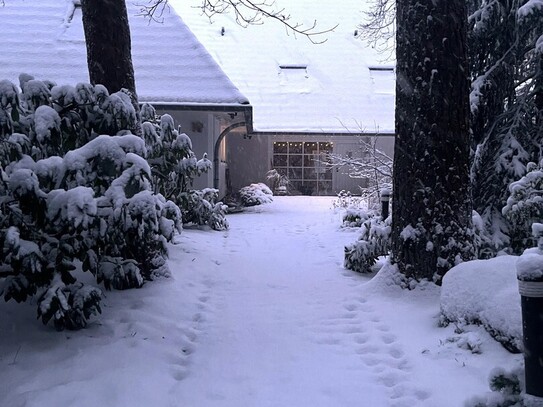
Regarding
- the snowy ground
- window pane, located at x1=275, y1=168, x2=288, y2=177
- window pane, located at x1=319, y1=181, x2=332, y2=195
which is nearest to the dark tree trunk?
the snowy ground

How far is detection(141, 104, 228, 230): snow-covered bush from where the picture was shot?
659cm

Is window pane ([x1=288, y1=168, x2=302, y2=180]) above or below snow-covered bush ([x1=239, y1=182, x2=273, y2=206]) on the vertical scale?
above

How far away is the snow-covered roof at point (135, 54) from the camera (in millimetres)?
12664

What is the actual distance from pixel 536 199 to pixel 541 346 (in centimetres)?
217

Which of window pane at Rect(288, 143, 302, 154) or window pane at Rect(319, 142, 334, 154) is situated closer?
window pane at Rect(319, 142, 334, 154)

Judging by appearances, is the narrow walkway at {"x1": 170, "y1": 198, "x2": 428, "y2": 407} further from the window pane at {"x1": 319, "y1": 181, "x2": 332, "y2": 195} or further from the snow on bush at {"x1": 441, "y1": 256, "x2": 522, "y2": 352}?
the window pane at {"x1": 319, "y1": 181, "x2": 332, "y2": 195}

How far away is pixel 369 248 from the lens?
6.36m

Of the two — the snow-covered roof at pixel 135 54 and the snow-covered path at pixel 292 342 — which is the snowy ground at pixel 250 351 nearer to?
the snow-covered path at pixel 292 342

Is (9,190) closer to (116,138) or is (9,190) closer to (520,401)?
(116,138)

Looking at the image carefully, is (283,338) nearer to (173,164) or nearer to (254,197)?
(173,164)

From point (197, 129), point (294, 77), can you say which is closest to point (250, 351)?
point (197, 129)

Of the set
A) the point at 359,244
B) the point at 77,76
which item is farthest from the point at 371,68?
the point at 359,244

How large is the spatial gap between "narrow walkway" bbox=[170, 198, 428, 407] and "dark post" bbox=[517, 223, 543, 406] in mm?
678

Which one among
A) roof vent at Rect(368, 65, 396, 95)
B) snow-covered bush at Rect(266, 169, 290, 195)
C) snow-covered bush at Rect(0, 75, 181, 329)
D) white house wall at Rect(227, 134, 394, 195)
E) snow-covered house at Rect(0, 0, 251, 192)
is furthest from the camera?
white house wall at Rect(227, 134, 394, 195)
